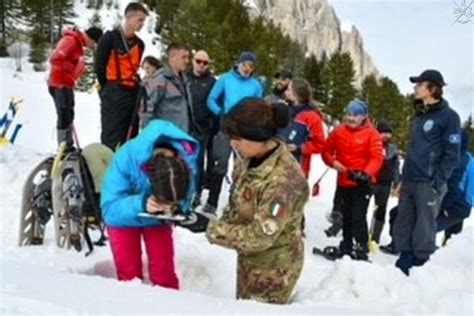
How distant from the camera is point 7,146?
403 inches

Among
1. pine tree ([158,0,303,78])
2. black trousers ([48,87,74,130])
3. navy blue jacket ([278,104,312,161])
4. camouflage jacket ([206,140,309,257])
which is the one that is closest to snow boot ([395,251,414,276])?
navy blue jacket ([278,104,312,161])

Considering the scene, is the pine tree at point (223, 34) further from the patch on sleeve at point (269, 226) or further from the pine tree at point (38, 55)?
the patch on sleeve at point (269, 226)

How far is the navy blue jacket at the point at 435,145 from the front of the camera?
579cm

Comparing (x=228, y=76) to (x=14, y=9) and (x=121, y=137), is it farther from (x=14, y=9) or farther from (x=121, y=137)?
(x=14, y=9)

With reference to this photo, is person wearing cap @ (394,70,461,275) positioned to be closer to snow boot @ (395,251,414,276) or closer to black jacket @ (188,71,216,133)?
snow boot @ (395,251,414,276)

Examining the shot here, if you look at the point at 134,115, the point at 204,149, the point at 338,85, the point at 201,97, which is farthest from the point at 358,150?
the point at 338,85

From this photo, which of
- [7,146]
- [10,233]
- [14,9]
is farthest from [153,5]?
[10,233]

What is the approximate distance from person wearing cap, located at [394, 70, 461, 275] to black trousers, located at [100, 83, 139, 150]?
2.69 meters

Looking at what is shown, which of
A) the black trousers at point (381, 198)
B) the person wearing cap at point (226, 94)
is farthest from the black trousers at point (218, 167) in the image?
the black trousers at point (381, 198)

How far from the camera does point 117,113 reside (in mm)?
6789

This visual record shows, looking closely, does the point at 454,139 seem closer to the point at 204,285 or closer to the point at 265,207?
the point at 204,285

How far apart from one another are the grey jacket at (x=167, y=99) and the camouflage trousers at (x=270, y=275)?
9.62 ft

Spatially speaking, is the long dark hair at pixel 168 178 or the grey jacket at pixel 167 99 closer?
the long dark hair at pixel 168 178

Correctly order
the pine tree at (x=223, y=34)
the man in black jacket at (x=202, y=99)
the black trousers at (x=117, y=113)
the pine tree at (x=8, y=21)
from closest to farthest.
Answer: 1. the black trousers at (x=117, y=113)
2. the man in black jacket at (x=202, y=99)
3. the pine tree at (x=8, y=21)
4. the pine tree at (x=223, y=34)
